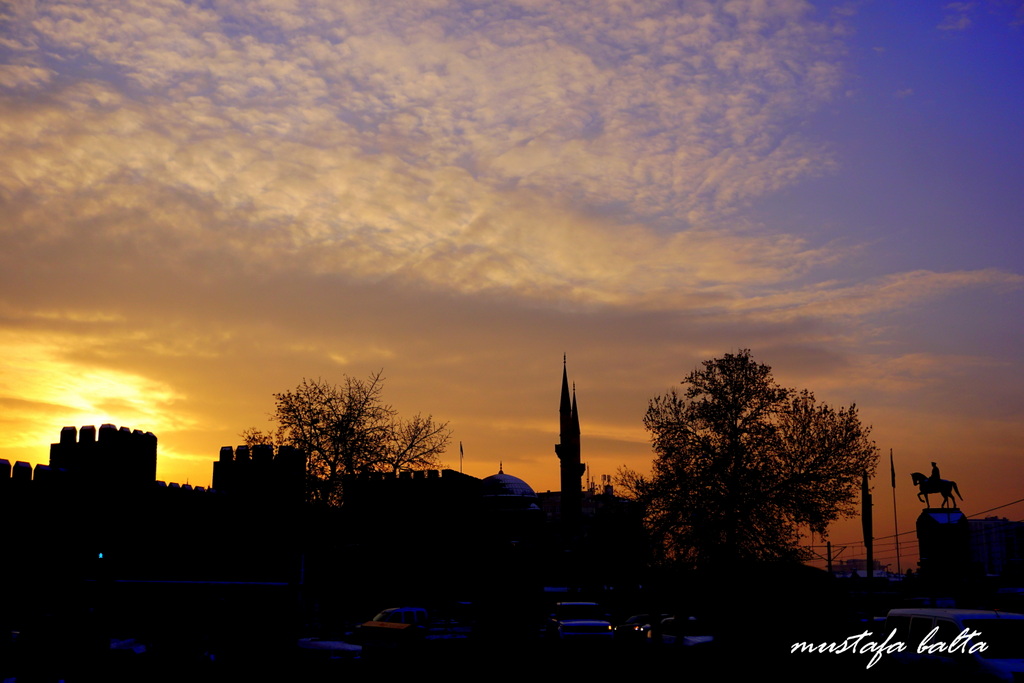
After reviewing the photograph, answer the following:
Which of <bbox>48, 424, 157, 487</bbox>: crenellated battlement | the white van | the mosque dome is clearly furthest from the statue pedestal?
the mosque dome

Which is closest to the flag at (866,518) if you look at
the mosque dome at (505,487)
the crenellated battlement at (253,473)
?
the mosque dome at (505,487)

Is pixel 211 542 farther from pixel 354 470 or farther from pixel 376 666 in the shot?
pixel 354 470

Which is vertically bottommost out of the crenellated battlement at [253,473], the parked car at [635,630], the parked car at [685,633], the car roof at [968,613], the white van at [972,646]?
the parked car at [635,630]

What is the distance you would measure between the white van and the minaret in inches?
3521

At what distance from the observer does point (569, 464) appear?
115 m

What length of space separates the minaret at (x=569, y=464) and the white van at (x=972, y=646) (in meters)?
89.4

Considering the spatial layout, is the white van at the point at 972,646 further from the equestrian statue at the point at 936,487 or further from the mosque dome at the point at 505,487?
the mosque dome at the point at 505,487

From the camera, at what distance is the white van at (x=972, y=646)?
15914 millimetres

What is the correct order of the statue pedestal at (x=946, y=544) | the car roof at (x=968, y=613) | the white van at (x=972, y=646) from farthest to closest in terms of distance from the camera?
1. the statue pedestal at (x=946, y=544)
2. the car roof at (x=968, y=613)
3. the white van at (x=972, y=646)

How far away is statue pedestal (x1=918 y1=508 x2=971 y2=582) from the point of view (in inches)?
1479

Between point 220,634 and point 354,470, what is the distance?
915 inches

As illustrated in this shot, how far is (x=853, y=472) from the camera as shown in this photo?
47375mm

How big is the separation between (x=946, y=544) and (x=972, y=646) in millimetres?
23620

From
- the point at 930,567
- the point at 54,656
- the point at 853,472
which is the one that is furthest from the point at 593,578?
the point at 54,656
